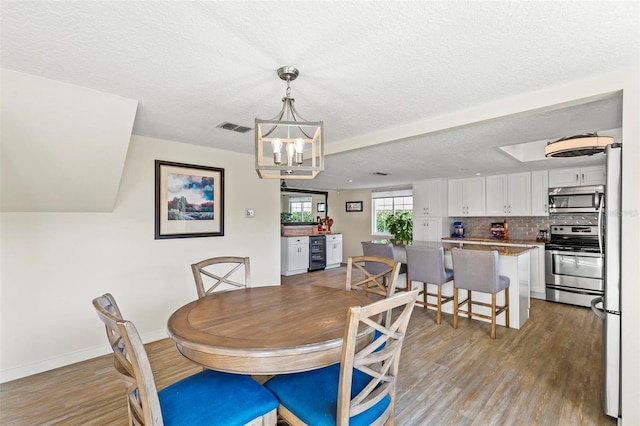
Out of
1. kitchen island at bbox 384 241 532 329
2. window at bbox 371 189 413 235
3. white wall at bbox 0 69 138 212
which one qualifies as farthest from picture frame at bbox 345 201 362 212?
white wall at bbox 0 69 138 212

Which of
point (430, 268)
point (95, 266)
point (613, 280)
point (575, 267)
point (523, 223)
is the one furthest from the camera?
point (523, 223)

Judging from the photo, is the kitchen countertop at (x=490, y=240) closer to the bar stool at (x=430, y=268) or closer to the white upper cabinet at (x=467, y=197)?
the white upper cabinet at (x=467, y=197)

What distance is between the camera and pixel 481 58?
1.67m

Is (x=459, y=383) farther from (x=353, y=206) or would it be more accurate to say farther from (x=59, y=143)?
(x=353, y=206)

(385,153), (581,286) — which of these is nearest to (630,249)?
(385,153)

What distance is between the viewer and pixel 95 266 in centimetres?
285

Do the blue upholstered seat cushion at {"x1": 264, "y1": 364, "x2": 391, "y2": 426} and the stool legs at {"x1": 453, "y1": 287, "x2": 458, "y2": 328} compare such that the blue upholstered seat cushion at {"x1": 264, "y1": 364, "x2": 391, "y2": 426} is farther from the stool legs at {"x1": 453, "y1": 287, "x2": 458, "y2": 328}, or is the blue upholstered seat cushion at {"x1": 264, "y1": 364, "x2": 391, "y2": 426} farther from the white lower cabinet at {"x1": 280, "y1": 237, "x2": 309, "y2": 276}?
the white lower cabinet at {"x1": 280, "y1": 237, "x2": 309, "y2": 276}

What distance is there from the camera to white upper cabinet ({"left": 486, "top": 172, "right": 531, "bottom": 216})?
205 inches

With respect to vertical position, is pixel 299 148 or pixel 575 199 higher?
pixel 299 148

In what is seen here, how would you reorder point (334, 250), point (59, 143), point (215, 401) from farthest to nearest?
point (334, 250) → point (59, 143) → point (215, 401)

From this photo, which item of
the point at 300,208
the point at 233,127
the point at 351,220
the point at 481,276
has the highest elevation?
the point at 233,127

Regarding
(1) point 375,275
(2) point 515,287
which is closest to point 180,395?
(1) point 375,275

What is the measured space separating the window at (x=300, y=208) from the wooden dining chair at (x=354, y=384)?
23.9ft

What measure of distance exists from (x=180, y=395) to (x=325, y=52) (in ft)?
6.16
